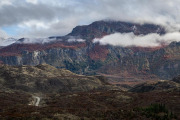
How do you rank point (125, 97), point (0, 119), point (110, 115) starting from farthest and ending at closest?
point (125, 97) < point (110, 115) < point (0, 119)

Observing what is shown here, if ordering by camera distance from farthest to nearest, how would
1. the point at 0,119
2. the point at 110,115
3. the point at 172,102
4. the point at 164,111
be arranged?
the point at 172,102
the point at 164,111
the point at 110,115
the point at 0,119

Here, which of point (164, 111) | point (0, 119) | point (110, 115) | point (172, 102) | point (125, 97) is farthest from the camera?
point (125, 97)

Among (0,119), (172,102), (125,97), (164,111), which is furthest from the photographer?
(125,97)

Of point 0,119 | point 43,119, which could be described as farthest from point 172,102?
point 0,119

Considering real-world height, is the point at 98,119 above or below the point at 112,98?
above

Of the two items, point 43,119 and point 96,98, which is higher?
point 43,119

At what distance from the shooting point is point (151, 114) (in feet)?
291

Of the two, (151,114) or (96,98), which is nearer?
(151,114)

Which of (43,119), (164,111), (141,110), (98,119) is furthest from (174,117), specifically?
(43,119)

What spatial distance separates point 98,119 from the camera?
78875 mm

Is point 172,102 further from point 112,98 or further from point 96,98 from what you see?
point 96,98

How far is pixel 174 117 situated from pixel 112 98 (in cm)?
6965

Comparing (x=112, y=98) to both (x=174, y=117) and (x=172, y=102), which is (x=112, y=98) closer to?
(x=172, y=102)

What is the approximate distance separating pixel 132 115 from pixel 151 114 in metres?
8.23
